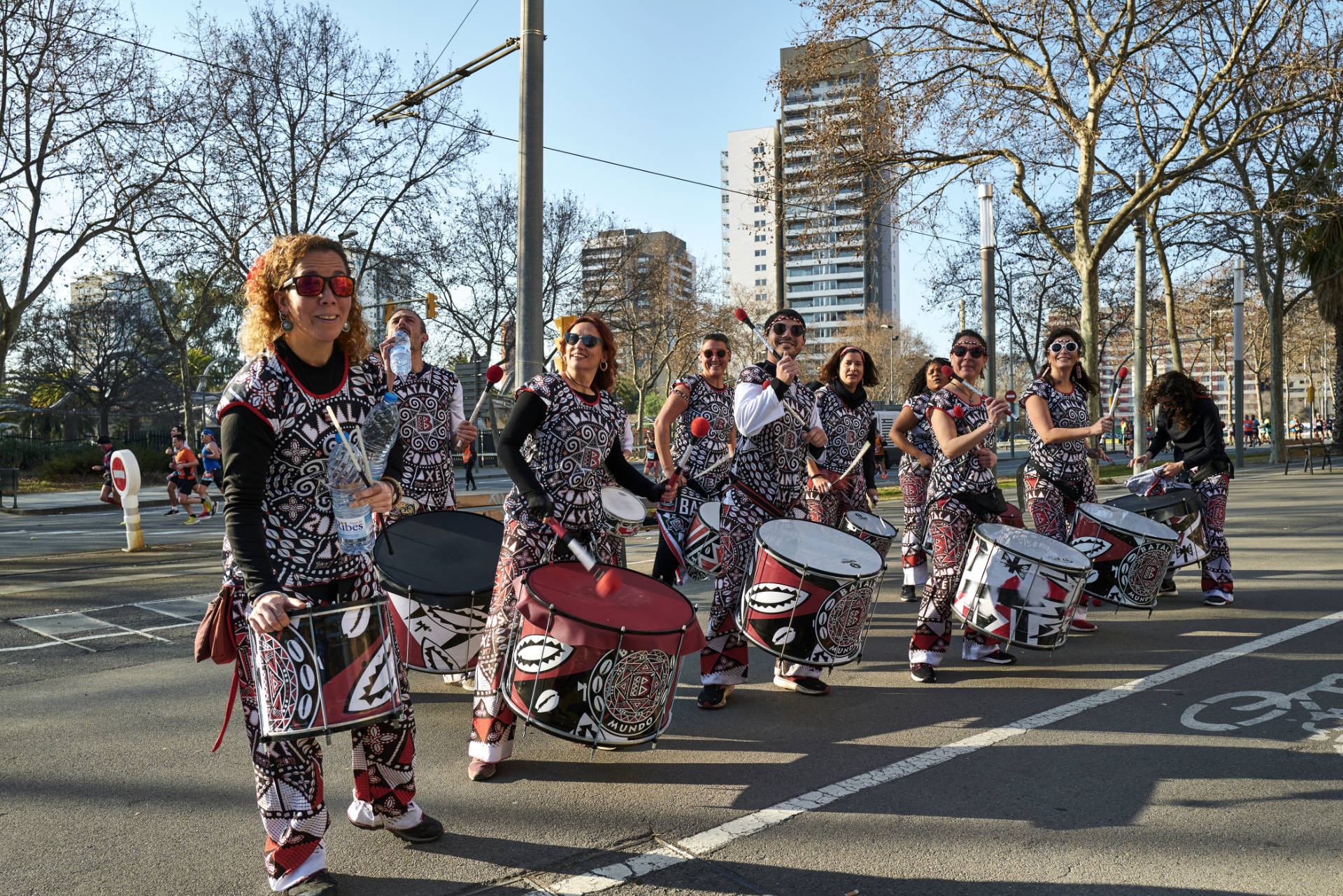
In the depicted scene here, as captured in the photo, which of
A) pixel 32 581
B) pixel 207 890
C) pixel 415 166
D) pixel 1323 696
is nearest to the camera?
pixel 207 890

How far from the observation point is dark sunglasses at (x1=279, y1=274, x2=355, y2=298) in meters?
3.05

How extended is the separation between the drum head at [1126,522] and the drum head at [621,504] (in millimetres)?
3311

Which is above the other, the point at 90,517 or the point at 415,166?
the point at 415,166

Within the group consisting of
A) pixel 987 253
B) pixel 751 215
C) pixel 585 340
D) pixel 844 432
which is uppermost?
pixel 751 215

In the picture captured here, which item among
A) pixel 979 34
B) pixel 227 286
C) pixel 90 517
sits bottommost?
pixel 90 517

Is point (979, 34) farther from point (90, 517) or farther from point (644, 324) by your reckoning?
point (644, 324)

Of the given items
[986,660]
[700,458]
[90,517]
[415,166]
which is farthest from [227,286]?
[986,660]

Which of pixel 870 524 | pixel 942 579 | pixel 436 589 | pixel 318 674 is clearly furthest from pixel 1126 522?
pixel 318 674

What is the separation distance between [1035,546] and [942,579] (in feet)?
1.83

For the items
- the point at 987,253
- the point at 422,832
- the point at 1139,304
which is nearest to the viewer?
the point at 422,832

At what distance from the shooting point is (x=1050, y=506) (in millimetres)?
6918

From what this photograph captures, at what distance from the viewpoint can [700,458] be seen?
25.0 ft

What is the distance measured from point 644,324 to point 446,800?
46980 millimetres

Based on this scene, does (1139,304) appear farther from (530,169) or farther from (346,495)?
(346,495)
